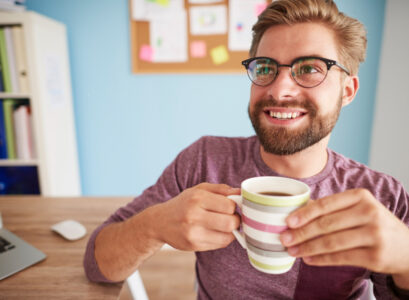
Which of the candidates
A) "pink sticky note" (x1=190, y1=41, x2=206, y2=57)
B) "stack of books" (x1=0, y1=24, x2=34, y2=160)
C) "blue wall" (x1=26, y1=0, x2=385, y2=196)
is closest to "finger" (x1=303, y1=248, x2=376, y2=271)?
"blue wall" (x1=26, y1=0, x2=385, y2=196)

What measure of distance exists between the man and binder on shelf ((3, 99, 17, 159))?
1608mm

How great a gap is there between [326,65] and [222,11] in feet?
4.83

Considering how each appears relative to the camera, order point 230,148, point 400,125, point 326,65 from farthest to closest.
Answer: point 400,125 → point 230,148 → point 326,65

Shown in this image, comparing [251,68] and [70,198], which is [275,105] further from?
[70,198]

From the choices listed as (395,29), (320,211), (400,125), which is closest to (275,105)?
(320,211)

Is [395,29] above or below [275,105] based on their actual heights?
above

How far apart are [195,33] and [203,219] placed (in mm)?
1843

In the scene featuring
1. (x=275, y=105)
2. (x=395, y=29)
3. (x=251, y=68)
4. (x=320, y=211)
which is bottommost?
(x=320, y=211)

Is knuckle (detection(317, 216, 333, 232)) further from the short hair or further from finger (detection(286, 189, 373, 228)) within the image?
the short hair

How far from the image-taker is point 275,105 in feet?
2.65

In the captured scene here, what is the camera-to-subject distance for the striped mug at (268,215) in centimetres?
45

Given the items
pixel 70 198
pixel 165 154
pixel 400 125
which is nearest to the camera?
pixel 70 198

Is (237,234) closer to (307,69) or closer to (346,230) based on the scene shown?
(346,230)

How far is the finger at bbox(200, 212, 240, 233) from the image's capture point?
1.74 feet
